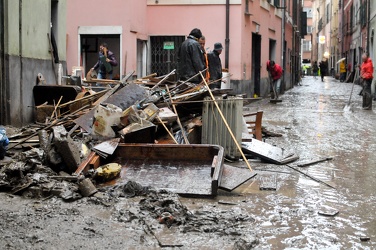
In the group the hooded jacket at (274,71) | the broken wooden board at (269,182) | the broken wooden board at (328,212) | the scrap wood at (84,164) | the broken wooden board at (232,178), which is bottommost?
the broken wooden board at (328,212)

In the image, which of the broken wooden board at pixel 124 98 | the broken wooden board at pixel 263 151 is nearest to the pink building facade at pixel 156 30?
the broken wooden board at pixel 124 98

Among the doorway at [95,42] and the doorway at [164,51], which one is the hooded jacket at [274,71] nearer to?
the doorway at [164,51]

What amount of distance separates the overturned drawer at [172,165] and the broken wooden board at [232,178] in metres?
0.13

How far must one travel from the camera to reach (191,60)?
11.8 m

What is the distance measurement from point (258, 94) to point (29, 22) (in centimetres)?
1631

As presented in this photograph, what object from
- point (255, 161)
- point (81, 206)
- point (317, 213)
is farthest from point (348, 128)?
point (81, 206)

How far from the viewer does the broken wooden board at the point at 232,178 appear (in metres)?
6.93

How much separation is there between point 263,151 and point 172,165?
7.01ft

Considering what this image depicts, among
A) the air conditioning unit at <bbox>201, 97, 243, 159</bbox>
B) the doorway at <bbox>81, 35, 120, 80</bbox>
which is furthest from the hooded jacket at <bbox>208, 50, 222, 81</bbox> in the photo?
the doorway at <bbox>81, 35, 120, 80</bbox>

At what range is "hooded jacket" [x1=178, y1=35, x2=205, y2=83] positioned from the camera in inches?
462

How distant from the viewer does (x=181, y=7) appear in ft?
73.3

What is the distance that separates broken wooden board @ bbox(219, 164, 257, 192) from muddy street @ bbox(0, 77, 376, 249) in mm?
89

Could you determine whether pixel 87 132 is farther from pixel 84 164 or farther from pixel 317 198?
pixel 317 198

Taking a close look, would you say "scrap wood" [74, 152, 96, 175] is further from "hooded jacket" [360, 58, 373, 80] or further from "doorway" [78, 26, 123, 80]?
"hooded jacket" [360, 58, 373, 80]
